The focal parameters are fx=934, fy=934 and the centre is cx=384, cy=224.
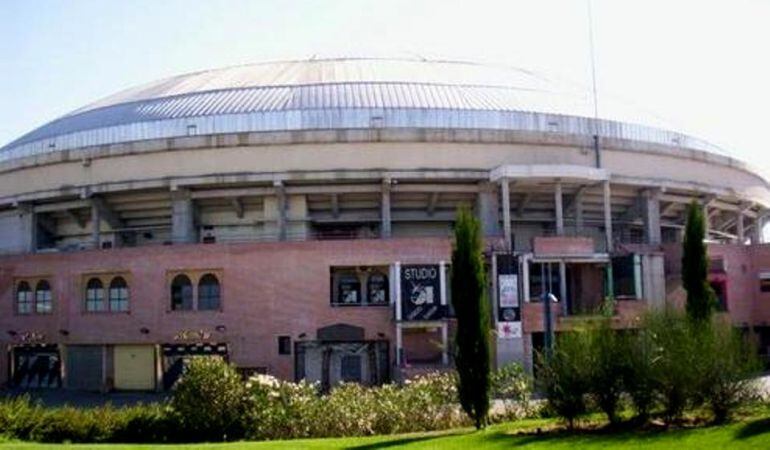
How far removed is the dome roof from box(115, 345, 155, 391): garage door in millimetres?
10774

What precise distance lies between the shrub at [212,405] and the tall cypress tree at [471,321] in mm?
5289

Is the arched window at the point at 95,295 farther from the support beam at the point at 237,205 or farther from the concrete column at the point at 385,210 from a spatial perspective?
the concrete column at the point at 385,210

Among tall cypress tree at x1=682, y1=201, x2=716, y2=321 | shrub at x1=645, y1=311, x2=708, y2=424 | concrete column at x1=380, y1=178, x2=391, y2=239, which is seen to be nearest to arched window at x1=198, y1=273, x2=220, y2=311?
concrete column at x1=380, y1=178, x2=391, y2=239

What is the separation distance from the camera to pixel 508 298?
3794cm

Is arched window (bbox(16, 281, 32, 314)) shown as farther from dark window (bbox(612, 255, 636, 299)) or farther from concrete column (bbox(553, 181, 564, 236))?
dark window (bbox(612, 255, 636, 299))

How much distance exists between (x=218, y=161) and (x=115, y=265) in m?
6.67

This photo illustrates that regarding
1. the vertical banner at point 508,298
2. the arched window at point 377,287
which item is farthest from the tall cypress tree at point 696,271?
the arched window at point 377,287

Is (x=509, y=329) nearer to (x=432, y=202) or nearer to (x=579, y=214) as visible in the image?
(x=432, y=202)

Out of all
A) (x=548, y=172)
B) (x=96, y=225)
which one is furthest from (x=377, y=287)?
(x=96, y=225)

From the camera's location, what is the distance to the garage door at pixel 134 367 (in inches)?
1567

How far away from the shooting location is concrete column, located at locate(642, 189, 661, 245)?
4691 centimetres

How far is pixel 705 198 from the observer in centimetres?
5009

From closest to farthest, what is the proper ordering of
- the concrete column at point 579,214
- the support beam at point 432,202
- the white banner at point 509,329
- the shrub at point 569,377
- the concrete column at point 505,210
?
the shrub at point 569,377, the white banner at point 509,329, the concrete column at point 505,210, the concrete column at point 579,214, the support beam at point 432,202

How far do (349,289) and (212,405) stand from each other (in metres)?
18.2
